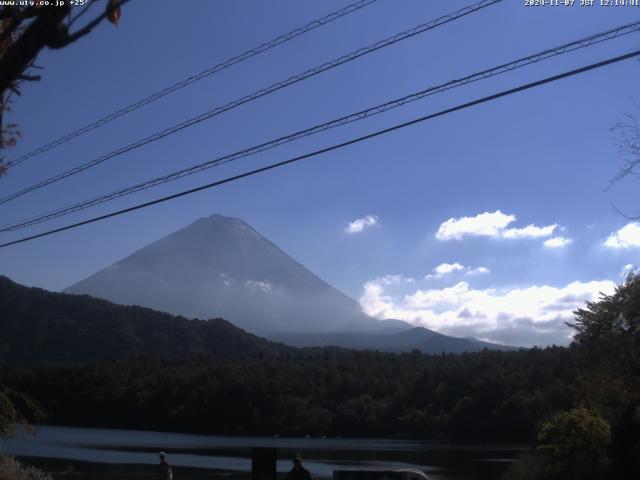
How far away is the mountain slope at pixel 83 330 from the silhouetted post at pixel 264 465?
338 ft

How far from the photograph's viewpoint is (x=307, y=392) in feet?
359

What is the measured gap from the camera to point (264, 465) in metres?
13.6

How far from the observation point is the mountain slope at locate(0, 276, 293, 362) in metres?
113

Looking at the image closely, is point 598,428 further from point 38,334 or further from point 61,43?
point 38,334

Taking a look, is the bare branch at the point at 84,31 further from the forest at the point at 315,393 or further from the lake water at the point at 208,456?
the forest at the point at 315,393

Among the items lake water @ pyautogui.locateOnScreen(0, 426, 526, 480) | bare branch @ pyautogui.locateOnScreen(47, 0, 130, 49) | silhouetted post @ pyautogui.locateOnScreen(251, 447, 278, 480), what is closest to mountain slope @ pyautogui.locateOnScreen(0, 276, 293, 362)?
lake water @ pyautogui.locateOnScreen(0, 426, 526, 480)

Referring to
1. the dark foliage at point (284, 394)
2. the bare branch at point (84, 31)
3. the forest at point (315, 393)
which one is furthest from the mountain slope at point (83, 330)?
the bare branch at point (84, 31)

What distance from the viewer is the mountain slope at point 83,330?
11256 centimetres

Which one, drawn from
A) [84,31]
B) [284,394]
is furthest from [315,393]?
[84,31]

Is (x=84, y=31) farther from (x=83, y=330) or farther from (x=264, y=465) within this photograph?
(x=83, y=330)

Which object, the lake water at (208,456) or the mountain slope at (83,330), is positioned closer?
the lake water at (208,456)

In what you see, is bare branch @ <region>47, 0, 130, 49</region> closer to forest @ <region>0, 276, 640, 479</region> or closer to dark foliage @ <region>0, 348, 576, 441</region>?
forest @ <region>0, 276, 640, 479</region>

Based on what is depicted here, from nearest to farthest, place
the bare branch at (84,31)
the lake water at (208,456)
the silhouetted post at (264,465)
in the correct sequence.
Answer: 1. the bare branch at (84,31)
2. the silhouetted post at (264,465)
3. the lake water at (208,456)

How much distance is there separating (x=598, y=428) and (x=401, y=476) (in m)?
8.97
